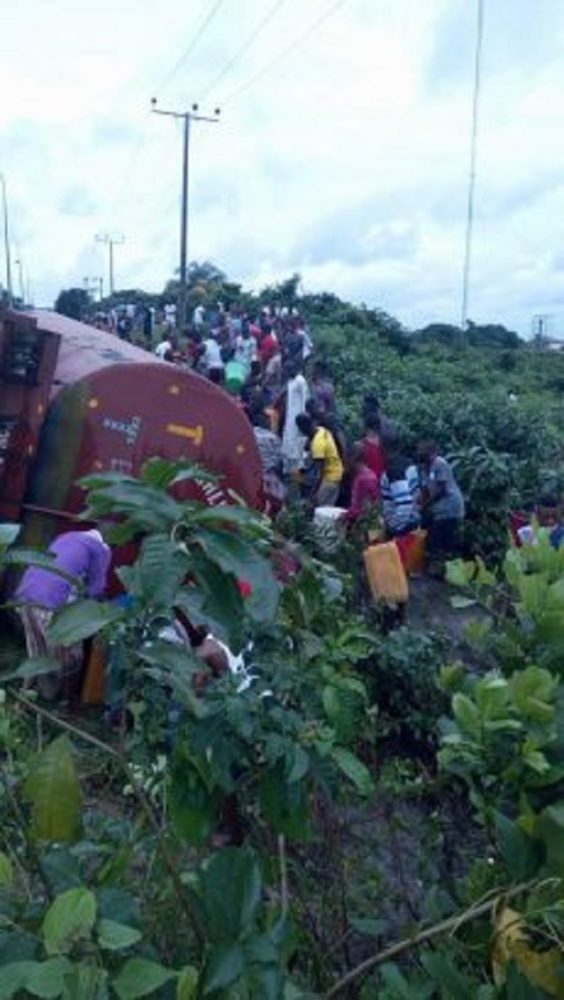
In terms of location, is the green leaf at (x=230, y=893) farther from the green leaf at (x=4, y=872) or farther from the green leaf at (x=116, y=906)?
the green leaf at (x=4, y=872)

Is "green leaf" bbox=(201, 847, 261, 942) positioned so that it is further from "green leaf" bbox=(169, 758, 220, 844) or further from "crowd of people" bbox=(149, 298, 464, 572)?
"crowd of people" bbox=(149, 298, 464, 572)

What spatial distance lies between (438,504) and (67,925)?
942cm

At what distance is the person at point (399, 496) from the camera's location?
1038 cm

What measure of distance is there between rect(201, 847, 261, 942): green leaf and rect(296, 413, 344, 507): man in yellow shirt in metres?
9.33

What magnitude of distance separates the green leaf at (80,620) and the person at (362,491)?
8.02 m

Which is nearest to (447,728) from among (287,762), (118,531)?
(287,762)

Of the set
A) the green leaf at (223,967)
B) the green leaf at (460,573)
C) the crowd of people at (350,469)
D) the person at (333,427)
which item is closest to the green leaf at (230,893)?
the green leaf at (223,967)

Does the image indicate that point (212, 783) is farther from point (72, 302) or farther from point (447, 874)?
point (72, 302)

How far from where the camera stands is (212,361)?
18312 millimetres

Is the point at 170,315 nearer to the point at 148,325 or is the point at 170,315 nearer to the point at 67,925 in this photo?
the point at 148,325

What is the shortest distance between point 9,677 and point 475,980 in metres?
0.84

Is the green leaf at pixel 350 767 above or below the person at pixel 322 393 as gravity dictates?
above

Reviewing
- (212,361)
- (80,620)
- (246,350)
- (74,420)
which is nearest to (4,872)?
(80,620)

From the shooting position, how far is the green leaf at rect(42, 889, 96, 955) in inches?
55.8
